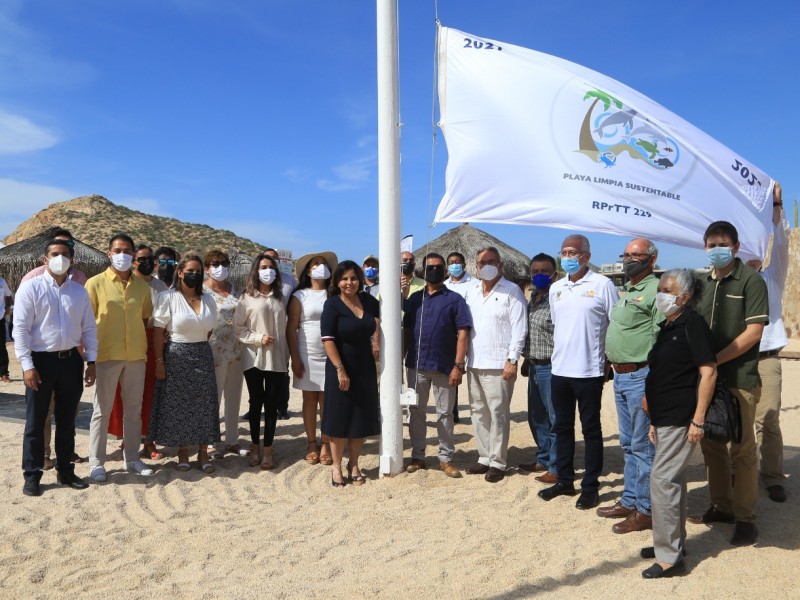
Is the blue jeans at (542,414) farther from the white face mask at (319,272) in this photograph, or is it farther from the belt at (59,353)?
the belt at (59,353)

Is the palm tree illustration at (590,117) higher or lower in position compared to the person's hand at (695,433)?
higher

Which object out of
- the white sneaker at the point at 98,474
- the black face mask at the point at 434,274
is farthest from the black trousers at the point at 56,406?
the black face mask at the point at 434,274

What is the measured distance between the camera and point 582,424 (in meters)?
4.88

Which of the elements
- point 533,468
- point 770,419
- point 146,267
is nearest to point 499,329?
point 533,468

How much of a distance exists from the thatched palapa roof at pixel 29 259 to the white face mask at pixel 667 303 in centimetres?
1675

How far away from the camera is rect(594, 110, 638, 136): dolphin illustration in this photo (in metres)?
5.07

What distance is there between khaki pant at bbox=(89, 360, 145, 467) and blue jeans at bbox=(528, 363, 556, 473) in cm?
351

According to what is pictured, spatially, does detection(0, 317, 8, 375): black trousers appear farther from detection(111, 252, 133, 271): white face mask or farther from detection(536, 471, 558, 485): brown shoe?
detection(536, 471, 558, 485): brown shoe

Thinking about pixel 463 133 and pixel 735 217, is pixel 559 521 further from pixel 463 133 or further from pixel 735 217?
pixel 463 133

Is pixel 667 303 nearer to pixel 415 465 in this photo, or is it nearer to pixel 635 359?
pixel 635 359

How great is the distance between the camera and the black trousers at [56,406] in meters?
4.99

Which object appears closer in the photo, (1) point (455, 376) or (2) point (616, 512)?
(2) point (616, 512)

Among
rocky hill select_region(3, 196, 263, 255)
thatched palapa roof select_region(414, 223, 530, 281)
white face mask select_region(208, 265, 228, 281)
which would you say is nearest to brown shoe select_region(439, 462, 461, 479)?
white face mask select_region(208, 265, 228, 281)

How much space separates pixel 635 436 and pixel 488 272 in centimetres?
188
